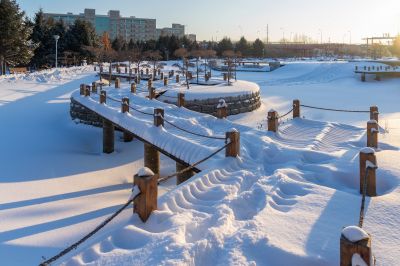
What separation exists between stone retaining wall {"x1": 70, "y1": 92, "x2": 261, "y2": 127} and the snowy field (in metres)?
2.00

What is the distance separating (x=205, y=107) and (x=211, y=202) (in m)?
13.4

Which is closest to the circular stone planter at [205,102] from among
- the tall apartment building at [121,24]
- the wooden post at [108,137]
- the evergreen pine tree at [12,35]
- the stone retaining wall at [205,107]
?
the stone retaining wall at [205,107]

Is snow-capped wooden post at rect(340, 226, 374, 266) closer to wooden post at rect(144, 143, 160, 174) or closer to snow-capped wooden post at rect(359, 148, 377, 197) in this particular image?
snow-capped wooden post at rect(359, 148, 377, 197)

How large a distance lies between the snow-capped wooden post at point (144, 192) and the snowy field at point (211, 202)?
12cm

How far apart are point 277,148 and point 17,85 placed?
29.2m

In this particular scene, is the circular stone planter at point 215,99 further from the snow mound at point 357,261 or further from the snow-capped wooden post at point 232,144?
the snow mound at point 357,261

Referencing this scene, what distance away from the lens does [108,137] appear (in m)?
15.8

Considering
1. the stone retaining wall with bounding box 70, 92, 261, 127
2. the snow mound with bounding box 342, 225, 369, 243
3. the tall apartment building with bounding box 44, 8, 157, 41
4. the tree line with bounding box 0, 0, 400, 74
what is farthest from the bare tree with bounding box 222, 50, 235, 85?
the tall apartment building with bounding box 44, 8, 157, 41

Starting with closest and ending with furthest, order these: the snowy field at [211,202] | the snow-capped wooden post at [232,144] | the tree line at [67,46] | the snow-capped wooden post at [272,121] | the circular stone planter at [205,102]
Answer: the snowy field at [211,202]
the snow-capped wooden post at [232,144]
the snow-capped wooden post at [272,121]
the circular stone planter at [205,102]
the tree line at [67,46]

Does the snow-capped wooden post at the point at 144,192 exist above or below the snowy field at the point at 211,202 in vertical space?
above

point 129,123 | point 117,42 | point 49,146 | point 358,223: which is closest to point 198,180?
point 358,223

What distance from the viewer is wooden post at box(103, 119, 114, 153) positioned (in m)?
15.7

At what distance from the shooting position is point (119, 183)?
12.3 meters

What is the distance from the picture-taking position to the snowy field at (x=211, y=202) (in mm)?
4199
